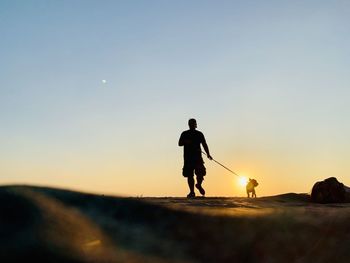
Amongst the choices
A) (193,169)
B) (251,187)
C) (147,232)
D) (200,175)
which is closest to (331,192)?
(200,175)

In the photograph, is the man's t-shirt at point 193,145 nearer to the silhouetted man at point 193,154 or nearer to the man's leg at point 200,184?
the silhouetted man at point 193,154

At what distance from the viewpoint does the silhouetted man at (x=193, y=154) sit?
955 cm

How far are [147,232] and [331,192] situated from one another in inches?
262

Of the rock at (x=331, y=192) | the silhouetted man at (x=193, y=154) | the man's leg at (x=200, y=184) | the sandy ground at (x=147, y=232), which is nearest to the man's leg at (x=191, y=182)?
the silhouetted man at (x=193, y=154)

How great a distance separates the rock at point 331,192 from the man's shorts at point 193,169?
2715mm

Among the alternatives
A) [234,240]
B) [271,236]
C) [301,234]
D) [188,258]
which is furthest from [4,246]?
[301,234]

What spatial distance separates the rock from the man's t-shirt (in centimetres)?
275

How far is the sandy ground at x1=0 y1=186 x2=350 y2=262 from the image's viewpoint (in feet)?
4.28

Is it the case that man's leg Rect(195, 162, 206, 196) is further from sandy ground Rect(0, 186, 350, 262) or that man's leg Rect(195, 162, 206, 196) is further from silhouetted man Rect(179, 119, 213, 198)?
sandy ground Rect(0, 186, 350, 262)

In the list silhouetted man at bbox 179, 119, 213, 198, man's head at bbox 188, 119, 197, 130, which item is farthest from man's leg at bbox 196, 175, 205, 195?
man's head at bbox 188, 119, 197, 130

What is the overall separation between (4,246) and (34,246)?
0.08 meters

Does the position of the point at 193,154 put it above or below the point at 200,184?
above

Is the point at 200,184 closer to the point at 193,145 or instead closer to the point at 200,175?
the point at 200,175

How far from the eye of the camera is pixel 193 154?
31.7 ft
